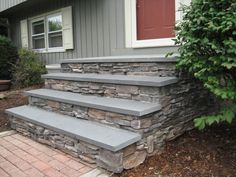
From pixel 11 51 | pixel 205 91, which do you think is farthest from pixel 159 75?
pixel 11 51

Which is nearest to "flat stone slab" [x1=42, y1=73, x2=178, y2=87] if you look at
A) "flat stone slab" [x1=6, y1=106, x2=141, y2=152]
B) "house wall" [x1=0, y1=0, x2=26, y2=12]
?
"flat stone slab" [x1=6, y1=106, x2=141, y2=152]

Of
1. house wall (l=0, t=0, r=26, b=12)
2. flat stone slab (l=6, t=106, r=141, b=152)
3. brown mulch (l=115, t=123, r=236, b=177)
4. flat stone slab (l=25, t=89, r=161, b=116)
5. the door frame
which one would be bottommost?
brown mulch (l=115, t=123, r=236, b=177)

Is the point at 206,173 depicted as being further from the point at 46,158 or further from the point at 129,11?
the point at 129,11

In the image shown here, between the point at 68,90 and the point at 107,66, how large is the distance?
70cm

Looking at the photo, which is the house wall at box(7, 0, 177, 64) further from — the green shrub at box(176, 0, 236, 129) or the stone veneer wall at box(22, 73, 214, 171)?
the green shrub at box(176, 0, 236, 129)

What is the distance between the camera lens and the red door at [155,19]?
4367 mm

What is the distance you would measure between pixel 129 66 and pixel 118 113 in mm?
889

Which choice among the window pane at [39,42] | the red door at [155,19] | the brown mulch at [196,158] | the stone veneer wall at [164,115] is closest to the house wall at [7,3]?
the window pane at [39,42]

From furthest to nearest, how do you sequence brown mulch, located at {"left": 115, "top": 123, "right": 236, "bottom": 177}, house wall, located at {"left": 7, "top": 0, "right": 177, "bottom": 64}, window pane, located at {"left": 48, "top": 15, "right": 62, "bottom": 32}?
window pane, located at {"left": 48, "top": 15, "right": 62, "bottom": 32} → house wall, located at {"left": 7, "top": 0, "right": 177, "bottom": 64} → brown mulch, located at {"left": 115, "top": 123, "right": 236, "bottom": 177}

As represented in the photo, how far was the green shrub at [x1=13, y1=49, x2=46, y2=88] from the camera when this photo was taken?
6344 millimetres

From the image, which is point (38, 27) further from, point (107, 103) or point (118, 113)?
point (118, 113)

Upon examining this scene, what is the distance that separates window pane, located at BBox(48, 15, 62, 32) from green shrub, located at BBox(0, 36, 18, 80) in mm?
1256

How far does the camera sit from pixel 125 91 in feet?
9.98

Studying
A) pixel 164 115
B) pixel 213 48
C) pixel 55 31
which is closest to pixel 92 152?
pixel 164 115
